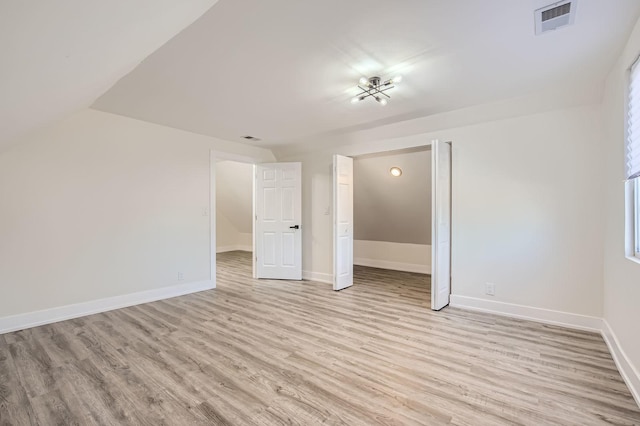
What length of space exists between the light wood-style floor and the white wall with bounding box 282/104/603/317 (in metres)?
0.44

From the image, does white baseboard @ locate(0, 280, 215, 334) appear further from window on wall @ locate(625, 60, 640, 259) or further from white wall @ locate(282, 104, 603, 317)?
window on wall @ locate(625, 60, 640, 259)

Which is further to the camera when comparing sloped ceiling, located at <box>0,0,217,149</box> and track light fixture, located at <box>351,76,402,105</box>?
track light fixture, located at <box>351,76,402,105</box>

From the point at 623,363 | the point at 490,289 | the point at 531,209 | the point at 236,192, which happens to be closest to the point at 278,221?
the point at 236,192

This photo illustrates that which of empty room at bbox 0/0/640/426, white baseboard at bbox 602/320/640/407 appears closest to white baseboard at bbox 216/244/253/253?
A: empty room at bbox 0/0/640/426

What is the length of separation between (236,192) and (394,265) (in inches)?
172

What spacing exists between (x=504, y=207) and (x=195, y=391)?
3.60 metres

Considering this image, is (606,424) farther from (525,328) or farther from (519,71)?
(519,71)

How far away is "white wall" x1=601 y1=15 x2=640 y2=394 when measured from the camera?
1.97 meters

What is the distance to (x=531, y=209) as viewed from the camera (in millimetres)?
3258

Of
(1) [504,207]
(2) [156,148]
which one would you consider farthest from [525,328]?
(2) [156,148]

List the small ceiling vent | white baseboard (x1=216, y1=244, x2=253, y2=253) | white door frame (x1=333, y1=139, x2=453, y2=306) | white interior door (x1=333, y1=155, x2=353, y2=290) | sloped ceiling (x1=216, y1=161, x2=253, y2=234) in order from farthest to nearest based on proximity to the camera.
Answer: white baseboard (x1=216, y1=244, x2=253, y2=253), sloped ceiling (x1=216, y1=161, x2=253, y2=234), white interior door (x1=333, y1=155, x2=353, y2=290), white door frame (x1=333, y1=139, x2=453, y2=306), the small ceiling vent

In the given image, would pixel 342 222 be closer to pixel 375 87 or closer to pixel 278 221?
pixel 278 221

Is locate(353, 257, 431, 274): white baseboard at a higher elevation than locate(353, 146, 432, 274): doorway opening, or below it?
below

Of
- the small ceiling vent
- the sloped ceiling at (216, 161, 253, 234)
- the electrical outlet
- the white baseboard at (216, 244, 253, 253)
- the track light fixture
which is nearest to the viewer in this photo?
the small ceiling vent
